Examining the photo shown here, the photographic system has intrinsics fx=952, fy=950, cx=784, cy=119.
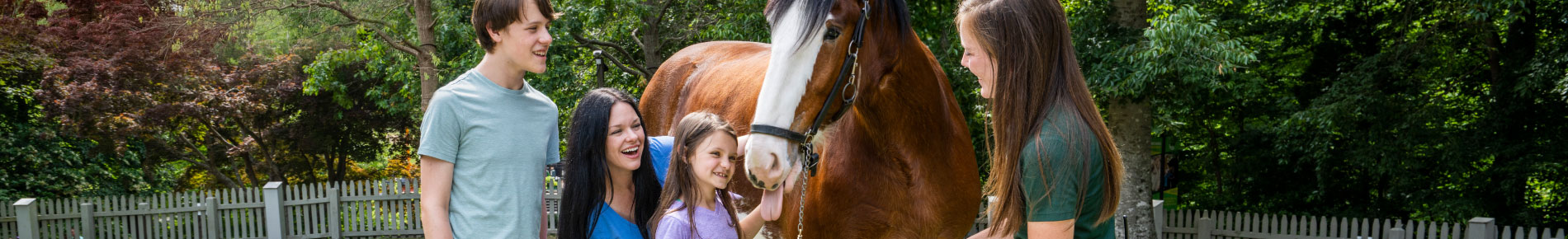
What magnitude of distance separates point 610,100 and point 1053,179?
3.53 feet

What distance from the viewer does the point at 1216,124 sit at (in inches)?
535

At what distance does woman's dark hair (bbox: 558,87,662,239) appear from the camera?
6.86ft

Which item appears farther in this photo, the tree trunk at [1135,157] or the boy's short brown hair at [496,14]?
the tree trunk at [1135,157]

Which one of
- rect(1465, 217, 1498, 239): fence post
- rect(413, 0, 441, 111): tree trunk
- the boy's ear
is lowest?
rect(1465, 217, 1498, 239): fence post

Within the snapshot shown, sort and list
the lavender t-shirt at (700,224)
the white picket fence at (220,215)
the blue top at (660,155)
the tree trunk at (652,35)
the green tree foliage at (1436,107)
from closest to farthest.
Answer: the lavender t-shirt at (700,224)
the blue top at (660,155)
the tree trunk at (652,35)
the white picket fence at (220,215)
the green tree foliage at (1436,107)

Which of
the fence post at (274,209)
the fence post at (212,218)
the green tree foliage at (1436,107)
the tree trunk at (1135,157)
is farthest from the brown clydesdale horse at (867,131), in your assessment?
the fence post at (212,218)

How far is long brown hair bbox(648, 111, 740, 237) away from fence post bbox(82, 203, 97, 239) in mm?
9074

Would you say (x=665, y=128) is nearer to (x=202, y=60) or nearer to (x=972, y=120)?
(x=972, y=120)

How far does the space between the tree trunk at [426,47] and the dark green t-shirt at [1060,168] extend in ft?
28.2

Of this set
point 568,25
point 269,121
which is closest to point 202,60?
point 269,121

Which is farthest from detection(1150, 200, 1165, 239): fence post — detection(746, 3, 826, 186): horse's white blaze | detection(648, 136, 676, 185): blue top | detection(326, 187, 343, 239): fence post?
detection(326, 187, 343, 239): fence post

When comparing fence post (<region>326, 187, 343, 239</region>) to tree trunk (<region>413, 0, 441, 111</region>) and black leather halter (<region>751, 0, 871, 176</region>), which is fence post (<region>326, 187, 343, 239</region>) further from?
black leather halter (<region>751, 0, 871, 176</region>)

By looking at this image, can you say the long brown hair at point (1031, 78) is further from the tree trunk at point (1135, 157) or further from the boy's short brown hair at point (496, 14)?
the tree trunk at point (1135, 157)

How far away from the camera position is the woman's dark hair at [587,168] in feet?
6.86
